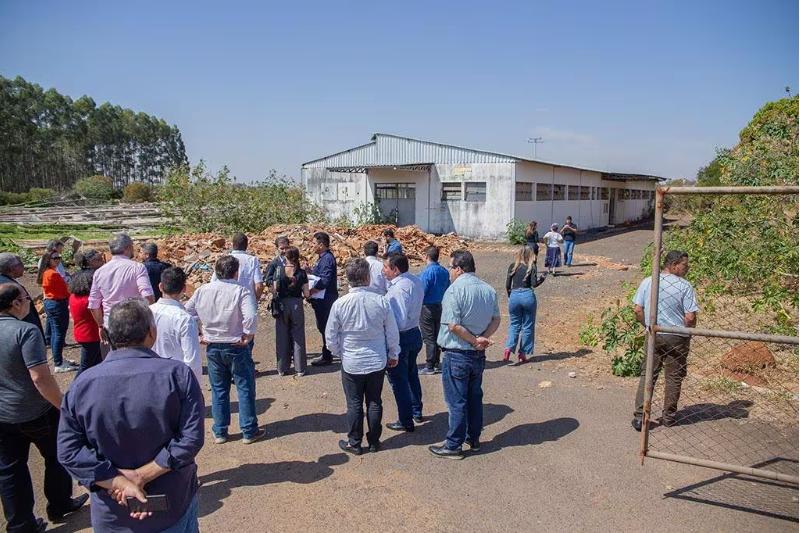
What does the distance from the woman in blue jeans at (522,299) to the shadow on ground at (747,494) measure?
3.31 meters

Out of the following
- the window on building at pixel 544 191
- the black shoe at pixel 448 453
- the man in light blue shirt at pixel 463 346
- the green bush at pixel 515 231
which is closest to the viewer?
the man in light blue shirt at pixel 463 346

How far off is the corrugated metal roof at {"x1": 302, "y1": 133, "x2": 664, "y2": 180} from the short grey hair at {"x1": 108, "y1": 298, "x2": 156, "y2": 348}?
21.8 m

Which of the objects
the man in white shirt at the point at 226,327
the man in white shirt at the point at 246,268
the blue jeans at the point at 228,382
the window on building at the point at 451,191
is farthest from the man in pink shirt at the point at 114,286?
the window on building at the point at 451,191

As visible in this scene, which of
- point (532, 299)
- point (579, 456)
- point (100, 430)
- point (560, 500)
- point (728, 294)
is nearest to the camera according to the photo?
point (100, 430)

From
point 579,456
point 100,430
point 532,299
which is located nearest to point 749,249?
point 532,299

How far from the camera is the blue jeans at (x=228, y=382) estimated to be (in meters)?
5.02

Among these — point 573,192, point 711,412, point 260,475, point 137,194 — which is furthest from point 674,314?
point 137,194

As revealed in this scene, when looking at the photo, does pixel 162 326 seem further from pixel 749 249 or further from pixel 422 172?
pixel 422 172

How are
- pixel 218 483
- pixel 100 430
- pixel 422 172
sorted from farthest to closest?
pixel 422 172 → pixel 218 483 → pixel 100 430

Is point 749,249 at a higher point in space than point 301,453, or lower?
higher

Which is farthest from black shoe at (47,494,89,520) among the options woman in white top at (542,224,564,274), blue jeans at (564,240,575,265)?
blue jeans at (564,240,575,265)

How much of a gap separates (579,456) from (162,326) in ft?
12.3

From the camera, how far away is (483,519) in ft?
12.8

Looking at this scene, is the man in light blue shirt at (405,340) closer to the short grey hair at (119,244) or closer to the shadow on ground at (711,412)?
the shadow on ground at (711,412)
